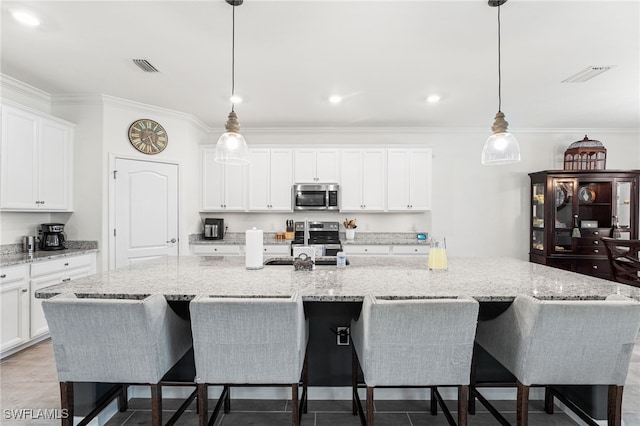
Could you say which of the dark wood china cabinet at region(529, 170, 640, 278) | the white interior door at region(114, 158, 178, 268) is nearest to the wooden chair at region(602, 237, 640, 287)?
the dark wood china cabinet at region(529, 170, 640, 278)

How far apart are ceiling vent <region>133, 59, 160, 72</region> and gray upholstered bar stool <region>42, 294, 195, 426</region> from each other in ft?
7.33

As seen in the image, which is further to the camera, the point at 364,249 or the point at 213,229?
the point at 213,229

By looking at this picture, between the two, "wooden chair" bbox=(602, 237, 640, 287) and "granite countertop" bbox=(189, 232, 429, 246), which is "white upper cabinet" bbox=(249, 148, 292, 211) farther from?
"wooden chair" bbox=(602, 237, 640, 287)

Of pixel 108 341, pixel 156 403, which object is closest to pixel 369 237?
pixel 156 403

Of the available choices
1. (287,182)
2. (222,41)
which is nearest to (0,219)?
(222,41)

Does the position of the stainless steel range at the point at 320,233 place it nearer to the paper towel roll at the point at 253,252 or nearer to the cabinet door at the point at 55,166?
the paper towel roll at the point at 253,252

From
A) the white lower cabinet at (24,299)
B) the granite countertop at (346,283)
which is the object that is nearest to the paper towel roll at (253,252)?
the granite countertop at (346,283)

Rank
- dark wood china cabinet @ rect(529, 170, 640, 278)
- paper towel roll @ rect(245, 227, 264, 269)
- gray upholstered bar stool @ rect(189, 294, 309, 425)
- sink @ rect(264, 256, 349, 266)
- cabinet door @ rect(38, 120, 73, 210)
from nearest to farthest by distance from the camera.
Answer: gray upholstered bar stool @ rect(189, 294, 309, 425) → paper towel roll @ rect(245, 227, 264, 269) → sink @ rect(264, 256, 349, 266) → cabinet door @ rect(38, 120, 73, 210) → dark wood china cabinet @ rect(529, 170, 640, 278)

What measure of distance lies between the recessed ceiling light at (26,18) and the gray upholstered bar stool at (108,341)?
6.63 ft

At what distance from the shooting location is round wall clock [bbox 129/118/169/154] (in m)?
4.06

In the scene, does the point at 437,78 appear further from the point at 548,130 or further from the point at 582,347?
the point at 548,130

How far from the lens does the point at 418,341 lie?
57.1 inches

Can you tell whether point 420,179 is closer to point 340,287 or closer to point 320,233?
point 320,233

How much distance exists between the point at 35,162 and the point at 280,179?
A: 109 inches
